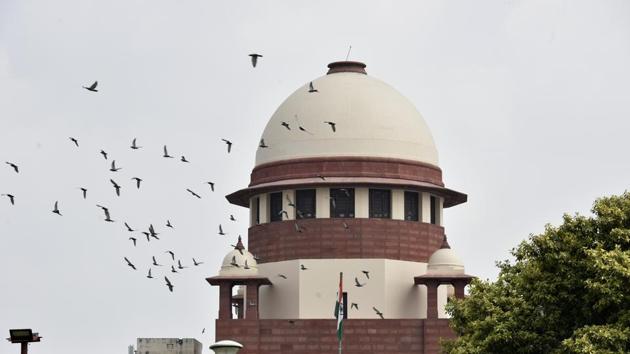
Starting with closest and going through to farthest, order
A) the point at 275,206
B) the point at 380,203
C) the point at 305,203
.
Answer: the point at 380,203, the point at 305,203, the point at 275,206

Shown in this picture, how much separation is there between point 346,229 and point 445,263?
13.2 ft

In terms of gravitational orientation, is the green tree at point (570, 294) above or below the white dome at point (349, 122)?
below

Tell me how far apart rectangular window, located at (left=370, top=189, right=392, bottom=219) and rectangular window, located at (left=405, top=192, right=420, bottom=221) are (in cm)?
86

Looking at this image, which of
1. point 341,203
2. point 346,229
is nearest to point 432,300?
point 346,229

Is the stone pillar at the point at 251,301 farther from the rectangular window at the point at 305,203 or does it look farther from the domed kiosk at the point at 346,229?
the rectangular window at the point at 305,203

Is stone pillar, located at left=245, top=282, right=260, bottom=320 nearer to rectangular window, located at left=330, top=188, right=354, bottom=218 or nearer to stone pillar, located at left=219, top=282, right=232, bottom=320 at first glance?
stone pillar, located at left=219, top=282, right=232, bottom=320

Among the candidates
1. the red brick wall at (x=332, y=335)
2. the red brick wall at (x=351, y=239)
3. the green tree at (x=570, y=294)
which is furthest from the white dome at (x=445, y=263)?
the green tree at (x=570, y=294)

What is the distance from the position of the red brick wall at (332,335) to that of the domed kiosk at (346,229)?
0.04 meters

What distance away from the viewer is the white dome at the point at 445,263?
7531 centimetres

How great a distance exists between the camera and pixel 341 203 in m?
76.9

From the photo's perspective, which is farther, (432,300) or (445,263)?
(445,263)

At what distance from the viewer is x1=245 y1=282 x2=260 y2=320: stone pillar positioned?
248 feet

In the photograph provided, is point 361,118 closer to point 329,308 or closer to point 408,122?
point 408,122

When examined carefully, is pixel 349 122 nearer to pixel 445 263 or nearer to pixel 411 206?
pixel 411 206
